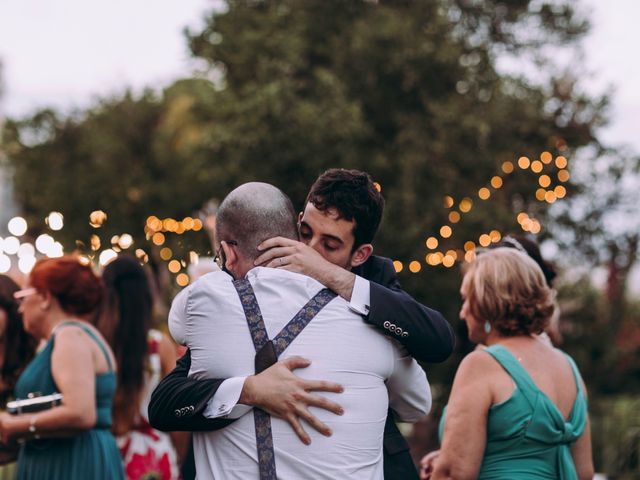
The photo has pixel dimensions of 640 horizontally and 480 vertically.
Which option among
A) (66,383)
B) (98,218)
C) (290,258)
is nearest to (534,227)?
(98,218)

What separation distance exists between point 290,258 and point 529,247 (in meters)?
2.18

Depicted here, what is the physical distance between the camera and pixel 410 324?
258 centimetres

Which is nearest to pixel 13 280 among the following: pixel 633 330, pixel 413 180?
pixel 413 180

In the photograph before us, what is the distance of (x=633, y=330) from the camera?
19.9 m

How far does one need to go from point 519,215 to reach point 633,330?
229 inches

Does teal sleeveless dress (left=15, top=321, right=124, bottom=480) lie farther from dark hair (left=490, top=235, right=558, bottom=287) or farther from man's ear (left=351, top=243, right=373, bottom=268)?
man's ear (left=351, top=243, right=373, bottom=268)

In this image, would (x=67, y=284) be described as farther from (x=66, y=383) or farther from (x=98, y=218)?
(x=98, y=218)

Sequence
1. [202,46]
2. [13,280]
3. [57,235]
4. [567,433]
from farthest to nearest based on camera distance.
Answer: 1. [57,235]
2. [202,46]
3. [13,280]
4. [567,433]

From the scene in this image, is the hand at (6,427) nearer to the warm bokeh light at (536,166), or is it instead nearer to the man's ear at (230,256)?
the man's ear at (230,256)

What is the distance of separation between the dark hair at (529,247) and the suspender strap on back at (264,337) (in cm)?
209

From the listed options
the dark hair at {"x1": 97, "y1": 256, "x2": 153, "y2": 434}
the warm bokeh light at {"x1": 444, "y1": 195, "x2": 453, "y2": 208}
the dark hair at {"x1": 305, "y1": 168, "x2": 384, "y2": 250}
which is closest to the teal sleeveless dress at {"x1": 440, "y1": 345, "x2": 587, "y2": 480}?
the dark hair at {"x1": 305, "y1": 168, "x2": 384, "y2": 250}

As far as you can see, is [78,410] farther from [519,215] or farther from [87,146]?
[87,146]

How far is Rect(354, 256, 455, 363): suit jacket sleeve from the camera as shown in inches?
101

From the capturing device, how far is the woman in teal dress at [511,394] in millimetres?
3553
